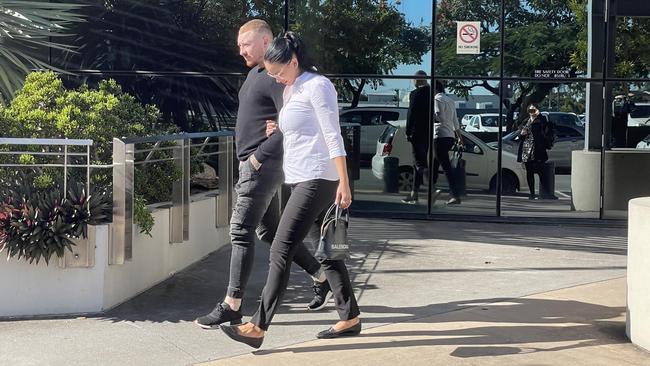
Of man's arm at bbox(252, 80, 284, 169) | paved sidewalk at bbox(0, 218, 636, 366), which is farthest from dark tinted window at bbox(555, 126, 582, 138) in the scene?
man's arm at bbox(252, 80, 284, 169)

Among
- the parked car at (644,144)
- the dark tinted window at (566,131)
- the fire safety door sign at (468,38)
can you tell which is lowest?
the parked car at (644,144)

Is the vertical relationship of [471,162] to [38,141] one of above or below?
below

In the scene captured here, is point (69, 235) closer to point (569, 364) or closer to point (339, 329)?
point (339, 329)

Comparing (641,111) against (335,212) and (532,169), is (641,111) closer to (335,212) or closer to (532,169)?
(532,169)

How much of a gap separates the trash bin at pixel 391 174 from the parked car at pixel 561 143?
119cm

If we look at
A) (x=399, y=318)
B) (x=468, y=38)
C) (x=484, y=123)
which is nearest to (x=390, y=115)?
(x=484, y=123)

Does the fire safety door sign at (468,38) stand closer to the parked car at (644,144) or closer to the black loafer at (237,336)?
the parked car at (644,144)

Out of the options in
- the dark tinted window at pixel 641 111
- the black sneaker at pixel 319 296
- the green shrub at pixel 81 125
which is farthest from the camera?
the dark tinted window at pixel 641 111

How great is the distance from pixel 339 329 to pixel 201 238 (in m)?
2.81

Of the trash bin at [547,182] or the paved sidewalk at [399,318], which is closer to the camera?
the paved sidewalk at [399,318]

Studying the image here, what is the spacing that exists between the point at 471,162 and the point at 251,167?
5.77m

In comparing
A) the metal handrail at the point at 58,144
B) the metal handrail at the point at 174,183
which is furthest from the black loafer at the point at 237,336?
the metal handrail at the point at 58,144

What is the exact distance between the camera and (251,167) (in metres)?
5.15

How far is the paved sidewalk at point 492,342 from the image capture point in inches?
190
